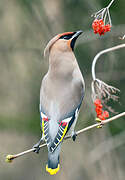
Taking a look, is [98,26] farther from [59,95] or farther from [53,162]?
[53,162]

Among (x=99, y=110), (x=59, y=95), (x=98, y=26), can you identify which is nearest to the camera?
(x=98, y=26)

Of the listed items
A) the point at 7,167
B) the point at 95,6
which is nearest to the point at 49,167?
the point at 95,6

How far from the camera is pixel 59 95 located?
13.4ft

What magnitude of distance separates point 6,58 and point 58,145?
3.83 m

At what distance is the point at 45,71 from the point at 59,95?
119 inches

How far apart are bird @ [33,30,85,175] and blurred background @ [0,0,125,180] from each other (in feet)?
4.81

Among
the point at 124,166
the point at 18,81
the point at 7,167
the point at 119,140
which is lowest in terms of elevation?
the point at 7,167

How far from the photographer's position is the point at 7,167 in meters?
8.66

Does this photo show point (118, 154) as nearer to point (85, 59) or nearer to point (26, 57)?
point (85, 59)

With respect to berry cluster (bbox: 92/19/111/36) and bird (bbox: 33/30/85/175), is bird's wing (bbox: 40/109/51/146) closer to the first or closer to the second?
bird (bbox: 33/30/85/175)

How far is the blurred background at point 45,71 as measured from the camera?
6.10 metres

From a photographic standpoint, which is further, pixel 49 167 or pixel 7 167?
pixel 7 167

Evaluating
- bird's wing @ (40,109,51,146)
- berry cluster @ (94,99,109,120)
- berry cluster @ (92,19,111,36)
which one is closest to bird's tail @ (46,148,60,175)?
bird's wing @ (40,109,51,146)

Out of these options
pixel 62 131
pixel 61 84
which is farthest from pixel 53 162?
pixel 61 84
